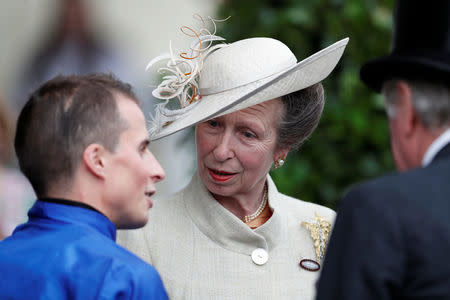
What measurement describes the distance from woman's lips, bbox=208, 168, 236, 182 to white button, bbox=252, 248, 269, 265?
32 centimetres

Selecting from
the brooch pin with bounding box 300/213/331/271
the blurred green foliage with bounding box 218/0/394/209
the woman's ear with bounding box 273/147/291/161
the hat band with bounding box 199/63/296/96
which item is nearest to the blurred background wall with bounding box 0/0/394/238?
the blurred green foliage with bounding box 218/0/394/209

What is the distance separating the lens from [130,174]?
228cm

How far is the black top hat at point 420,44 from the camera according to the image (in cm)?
192

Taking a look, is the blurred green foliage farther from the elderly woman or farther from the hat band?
the hat band

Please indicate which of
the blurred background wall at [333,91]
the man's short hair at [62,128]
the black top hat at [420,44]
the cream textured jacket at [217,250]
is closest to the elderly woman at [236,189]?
the cream textured jacket at [217,250]

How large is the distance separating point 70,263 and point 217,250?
993 millimetres

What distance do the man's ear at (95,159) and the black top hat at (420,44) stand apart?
0.86 meters

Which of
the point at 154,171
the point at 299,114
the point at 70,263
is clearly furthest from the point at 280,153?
the point at 70,263

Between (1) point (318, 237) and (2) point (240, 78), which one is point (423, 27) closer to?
(2) point (240, 78)

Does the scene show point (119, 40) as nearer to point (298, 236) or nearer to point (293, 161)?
point (293, 161)

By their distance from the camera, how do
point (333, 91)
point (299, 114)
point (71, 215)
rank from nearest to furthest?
point (71, 215)
point (299, 114)
point (333, 91)

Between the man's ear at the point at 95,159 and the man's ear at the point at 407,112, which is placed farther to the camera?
the man's ear at the point at 95,159

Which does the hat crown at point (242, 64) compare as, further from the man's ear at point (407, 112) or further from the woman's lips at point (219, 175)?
the man's ear at point (407, 112)

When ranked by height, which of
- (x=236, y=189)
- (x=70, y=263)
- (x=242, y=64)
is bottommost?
(x=236, y=189)
